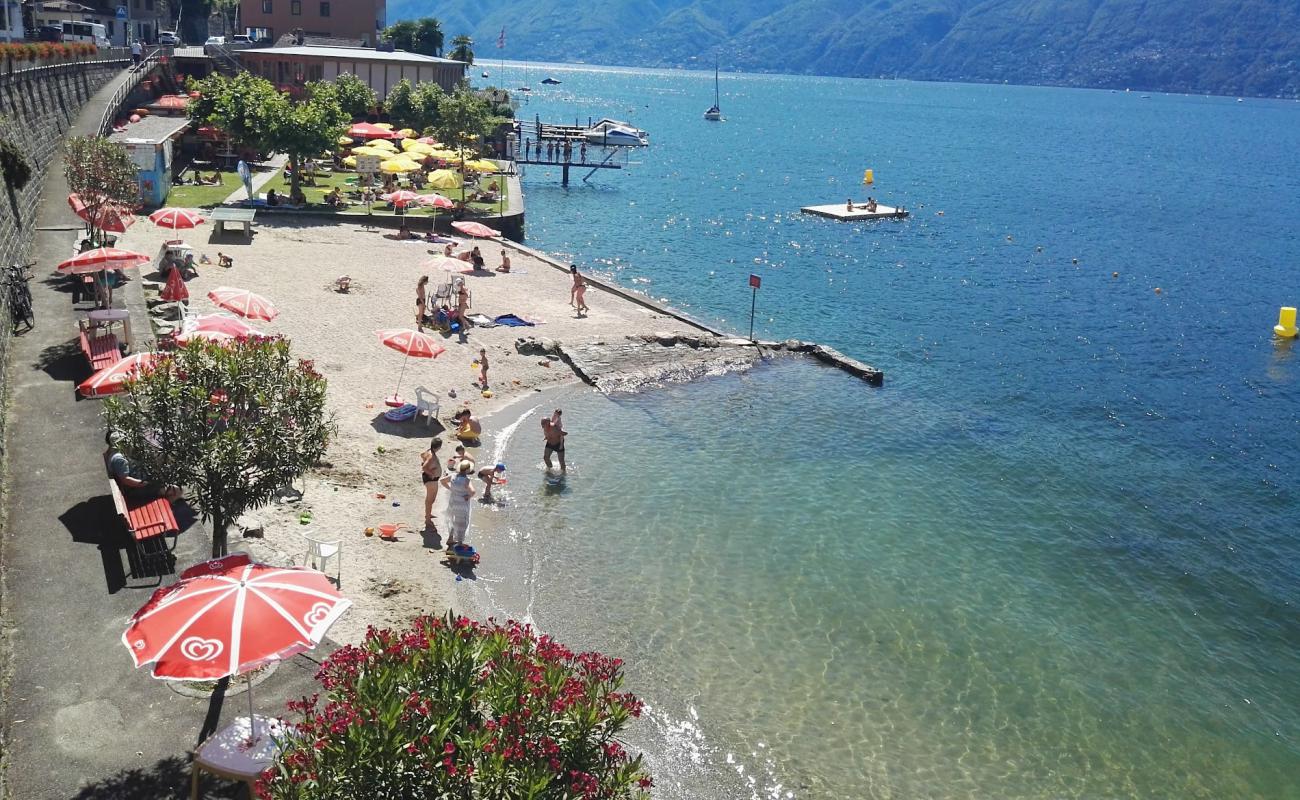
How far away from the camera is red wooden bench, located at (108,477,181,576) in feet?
44.0

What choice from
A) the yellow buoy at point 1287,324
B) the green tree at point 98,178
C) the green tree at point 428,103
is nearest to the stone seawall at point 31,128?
the green tree at point 98,178

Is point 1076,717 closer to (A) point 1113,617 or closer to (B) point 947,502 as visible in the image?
(A) point 1113,617

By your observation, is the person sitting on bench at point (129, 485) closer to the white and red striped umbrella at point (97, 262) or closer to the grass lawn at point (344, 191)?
the white and red striped umbrella at point (97, 262)

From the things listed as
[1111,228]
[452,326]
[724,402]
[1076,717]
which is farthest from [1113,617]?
[1111,228]

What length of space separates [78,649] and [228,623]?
127 inches

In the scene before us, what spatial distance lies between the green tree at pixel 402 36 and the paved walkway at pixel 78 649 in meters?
90.9

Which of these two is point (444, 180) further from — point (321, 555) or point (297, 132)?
point (321, 555)

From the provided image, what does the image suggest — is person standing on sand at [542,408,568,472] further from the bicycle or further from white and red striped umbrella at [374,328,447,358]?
the bicycle

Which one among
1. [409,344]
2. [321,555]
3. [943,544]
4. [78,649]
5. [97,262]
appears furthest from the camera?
[409,344]

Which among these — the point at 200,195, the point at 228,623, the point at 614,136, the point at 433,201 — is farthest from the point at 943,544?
the point at 614,136

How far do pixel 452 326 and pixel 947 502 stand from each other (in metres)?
14.5

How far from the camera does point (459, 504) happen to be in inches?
682

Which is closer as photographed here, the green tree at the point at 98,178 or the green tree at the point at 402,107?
the green tree at the point at 98,178

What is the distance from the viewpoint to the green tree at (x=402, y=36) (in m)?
102
